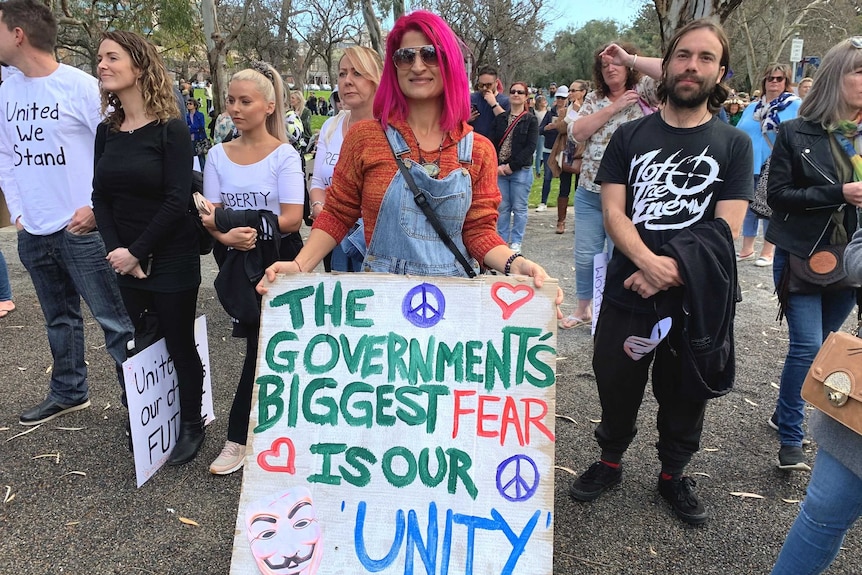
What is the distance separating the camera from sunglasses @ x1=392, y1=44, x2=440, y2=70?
1.91 metres

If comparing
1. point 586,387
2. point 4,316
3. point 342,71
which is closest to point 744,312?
point 586,387

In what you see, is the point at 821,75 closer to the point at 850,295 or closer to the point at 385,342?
the point at 850,295

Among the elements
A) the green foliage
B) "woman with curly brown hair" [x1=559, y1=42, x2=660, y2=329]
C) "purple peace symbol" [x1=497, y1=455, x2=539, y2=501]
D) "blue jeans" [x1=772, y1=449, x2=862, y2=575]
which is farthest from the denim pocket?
the green foliage

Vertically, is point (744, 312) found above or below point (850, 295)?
below

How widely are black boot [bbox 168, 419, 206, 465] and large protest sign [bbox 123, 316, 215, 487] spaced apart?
3cm

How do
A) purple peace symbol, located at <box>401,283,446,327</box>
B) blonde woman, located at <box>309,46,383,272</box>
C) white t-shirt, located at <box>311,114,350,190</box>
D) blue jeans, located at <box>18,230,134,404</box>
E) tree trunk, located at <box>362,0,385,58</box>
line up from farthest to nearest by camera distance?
tree trunk, located at <box>362,0,385,58</box>
white t-shirt, located at <box>311,114,350,190</box>
blonde woman, located at <box>309,46,383,272</box>
blue jeans, located at <box>18,230,134,404</box>
purple peace symbol, located at <box>401,283,446,327</box>

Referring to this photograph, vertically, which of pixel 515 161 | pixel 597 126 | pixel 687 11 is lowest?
pixel 515 161

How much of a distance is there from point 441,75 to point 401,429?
1.15 meters

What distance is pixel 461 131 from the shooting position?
204 cm

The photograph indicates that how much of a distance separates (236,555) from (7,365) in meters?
3.37

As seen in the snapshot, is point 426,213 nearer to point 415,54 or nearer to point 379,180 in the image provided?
point 379,180

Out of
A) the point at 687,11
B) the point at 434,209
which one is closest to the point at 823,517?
the point at 434,209

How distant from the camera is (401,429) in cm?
183

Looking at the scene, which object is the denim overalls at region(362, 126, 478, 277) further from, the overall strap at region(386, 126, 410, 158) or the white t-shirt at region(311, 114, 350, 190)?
the white t-shirt at region(311, 114, 350, 190)
